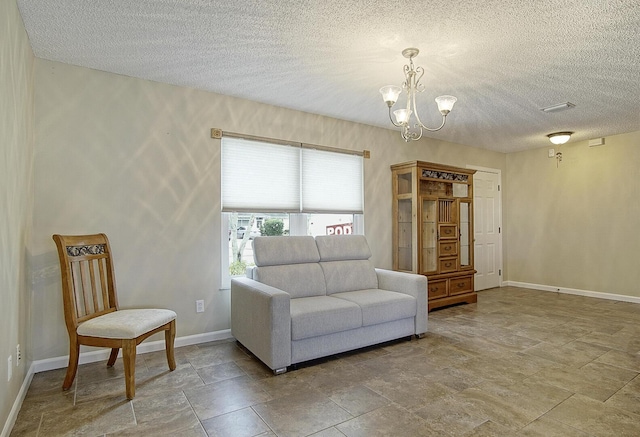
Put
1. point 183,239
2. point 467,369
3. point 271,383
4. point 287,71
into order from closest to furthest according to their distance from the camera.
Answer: point 271,383, point 467,369, point 287,71, point 183,239

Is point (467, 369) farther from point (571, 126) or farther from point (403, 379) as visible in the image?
point (571, 126)

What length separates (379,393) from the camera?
8.05 feet

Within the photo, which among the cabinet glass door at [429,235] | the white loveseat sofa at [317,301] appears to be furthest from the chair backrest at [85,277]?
the cabinet glass door at [429,235]

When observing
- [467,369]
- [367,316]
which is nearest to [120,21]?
[367,316]

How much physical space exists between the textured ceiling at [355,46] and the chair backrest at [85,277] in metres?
1.50

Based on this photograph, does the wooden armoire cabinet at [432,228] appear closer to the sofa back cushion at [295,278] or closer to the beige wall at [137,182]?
the sofa back cushion at [295,278]

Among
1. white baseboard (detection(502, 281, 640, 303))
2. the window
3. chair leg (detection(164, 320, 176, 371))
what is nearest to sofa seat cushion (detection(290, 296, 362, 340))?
chair leg (detection(164, 320, 176, 371))

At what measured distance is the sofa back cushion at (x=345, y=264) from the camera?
3801mm

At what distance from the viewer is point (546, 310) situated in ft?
15.7

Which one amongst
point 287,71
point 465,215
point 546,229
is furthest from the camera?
point 546,229

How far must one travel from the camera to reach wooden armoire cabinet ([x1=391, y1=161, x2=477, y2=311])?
4793 millimetres

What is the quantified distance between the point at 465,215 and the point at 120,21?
16.0 ft

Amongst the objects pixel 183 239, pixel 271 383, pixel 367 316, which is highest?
pixel 183 239

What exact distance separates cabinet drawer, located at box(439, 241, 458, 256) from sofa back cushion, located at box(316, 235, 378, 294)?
1.40 metres
